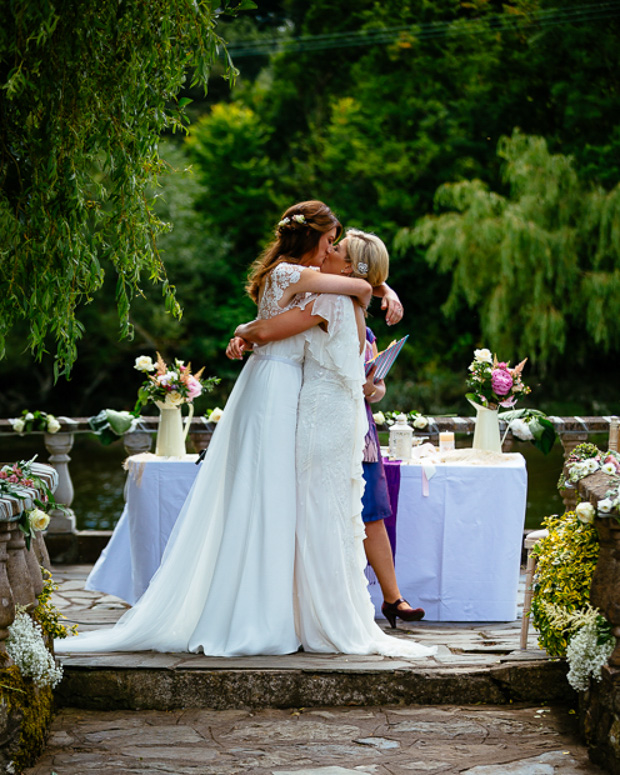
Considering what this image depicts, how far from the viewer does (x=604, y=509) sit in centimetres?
330

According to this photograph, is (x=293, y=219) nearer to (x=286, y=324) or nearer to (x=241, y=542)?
(x=286, y=324)

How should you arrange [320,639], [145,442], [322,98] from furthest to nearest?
[322,98] < [145,442] < [320,639]

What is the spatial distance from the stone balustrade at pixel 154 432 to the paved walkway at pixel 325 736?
233cm

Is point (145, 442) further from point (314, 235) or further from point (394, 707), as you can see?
point (394, 707)

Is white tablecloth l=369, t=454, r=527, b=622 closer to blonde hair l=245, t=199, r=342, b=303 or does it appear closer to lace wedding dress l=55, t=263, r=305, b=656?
lace wedding dress l=55, t=263, r=305, b=656

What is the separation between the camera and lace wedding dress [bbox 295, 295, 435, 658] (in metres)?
4.13

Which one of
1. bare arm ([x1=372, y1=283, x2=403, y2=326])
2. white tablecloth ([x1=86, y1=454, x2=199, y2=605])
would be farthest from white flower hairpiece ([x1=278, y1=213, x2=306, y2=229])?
white tablecloth ([x1=86, y1=454, x2=199, y2=605])

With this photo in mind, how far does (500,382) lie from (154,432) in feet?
8.18

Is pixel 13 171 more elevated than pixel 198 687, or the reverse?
pixel 13 171

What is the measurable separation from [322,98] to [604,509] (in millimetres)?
23317

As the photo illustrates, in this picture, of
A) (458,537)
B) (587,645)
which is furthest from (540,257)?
(587,645)

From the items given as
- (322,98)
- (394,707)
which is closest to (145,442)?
(394,707)

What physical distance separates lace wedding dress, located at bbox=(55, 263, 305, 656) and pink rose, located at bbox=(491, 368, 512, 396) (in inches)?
49.9

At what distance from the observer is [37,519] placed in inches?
135
